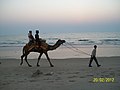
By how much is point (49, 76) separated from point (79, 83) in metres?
1.59

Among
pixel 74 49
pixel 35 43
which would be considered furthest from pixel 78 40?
pixel 35 43

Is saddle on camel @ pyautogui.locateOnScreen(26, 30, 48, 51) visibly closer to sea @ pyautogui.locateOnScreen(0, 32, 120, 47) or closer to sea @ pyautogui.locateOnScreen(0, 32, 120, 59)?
sea @ pyautogui.locateOnScreen(0, 32, 120, 59)

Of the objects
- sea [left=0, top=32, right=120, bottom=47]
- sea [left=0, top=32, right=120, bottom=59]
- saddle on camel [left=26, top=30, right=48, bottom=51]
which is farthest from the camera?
sea [left=0, top=32, right=120, bottom=47]

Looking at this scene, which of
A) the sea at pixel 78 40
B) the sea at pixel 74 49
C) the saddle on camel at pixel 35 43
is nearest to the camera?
the saddle on camel at pixel 35 43

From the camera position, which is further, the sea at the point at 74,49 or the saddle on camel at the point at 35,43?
the sea at the point at 74,49

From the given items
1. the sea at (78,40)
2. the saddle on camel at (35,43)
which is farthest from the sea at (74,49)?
the saddle on camel at (35,43)

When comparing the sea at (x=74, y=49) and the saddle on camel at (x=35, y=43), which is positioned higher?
the saddle on camel at (x=35, y=43)

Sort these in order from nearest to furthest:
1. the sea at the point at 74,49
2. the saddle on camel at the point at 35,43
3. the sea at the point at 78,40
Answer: the saddle on camel at the point at 35,43, the sea at the point at 74,49, the sea at the point at 78,40

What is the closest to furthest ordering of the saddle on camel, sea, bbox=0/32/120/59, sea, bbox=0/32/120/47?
the saddle on camel
sea, bbox=0/32/120/59
sea, bbox=0/32/120/47

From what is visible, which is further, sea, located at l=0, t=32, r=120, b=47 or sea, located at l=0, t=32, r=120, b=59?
sea, located at l=0, t=32, r=120, b=47

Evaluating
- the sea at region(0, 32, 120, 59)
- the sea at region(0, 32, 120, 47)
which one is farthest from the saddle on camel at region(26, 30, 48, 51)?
the sea at region(0, 32, 120, 47)

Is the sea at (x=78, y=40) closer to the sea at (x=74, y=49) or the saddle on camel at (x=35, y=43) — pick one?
the sea at (x=74, y=49)

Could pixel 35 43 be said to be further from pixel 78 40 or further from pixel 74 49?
pixel 78 40

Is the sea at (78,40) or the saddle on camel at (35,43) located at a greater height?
the saddle on camel at (35,43)
